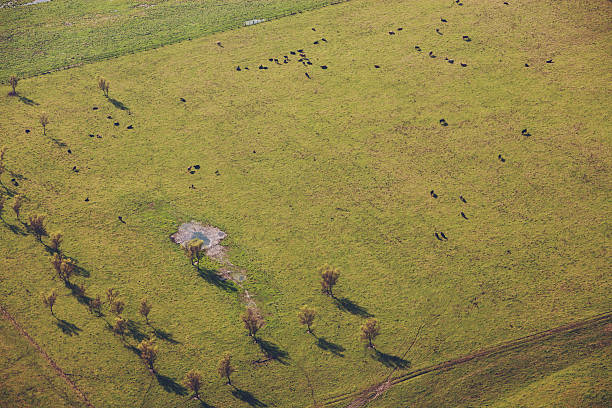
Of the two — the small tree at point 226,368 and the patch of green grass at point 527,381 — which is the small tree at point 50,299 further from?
the patch of green grass at point 527,381

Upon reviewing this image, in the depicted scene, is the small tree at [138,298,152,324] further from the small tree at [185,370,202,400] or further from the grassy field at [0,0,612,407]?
the small tree at [185,370,202,400]

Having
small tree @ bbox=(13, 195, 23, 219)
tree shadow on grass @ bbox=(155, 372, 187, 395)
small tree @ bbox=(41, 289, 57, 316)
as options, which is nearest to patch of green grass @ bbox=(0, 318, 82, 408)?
small tree @ bbox=(41, 289, 57, 316)

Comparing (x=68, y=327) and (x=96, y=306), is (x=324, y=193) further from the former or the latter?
→ (x=68, y=327)

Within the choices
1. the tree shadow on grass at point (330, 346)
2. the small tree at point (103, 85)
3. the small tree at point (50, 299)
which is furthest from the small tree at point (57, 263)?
the small tree at point (103, 85)

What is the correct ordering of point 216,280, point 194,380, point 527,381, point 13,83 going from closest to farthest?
point 194,380 < point 527,381 < point 216,280 < point 13,83

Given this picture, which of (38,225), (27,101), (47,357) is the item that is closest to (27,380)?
(47,357)

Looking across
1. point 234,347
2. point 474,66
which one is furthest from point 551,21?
point 234,347

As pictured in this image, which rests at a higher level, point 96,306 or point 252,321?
point 252,321
